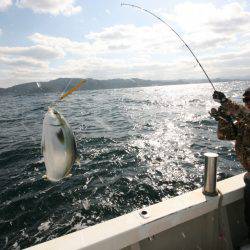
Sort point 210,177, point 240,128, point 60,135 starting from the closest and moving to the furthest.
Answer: point 60,135, point 210,177, point 240,128

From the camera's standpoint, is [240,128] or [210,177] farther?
[240,128]

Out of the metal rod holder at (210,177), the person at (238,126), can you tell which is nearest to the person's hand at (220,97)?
the person at (238,126)

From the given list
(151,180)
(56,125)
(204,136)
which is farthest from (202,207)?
(204,136)

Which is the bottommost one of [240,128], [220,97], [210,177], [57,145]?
[210,177]

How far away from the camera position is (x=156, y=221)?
3211 mm

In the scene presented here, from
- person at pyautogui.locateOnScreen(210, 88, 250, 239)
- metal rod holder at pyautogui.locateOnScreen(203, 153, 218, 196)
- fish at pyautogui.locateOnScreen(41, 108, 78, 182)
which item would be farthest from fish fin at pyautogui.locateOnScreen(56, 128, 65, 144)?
person at pyautogui.locateOnScreen(210, 88, 250, 239)

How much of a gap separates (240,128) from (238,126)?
0.04 meters

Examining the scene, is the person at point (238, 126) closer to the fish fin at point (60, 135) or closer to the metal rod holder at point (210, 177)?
the metal rod holder at point (210, 177)

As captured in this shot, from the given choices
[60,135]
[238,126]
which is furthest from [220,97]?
[60,135]

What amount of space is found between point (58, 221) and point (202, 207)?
4.93m

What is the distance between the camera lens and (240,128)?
4.11m

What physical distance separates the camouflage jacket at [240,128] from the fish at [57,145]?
247 centimetres

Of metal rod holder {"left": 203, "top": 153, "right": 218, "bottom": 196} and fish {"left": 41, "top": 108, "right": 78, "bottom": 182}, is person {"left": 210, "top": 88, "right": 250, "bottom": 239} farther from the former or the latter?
fish {"left": 41, "top": 108, "right": 78, "bottom": 182}

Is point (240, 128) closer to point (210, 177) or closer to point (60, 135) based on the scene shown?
point (210, 177)
